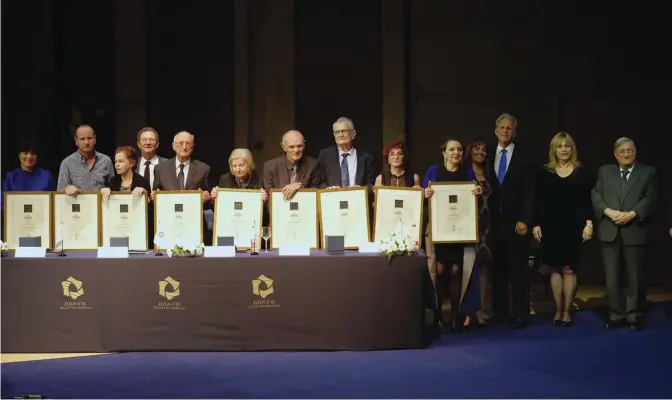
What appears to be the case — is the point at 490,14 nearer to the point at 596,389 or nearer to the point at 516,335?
the point at 516,335

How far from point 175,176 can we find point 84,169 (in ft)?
2.41

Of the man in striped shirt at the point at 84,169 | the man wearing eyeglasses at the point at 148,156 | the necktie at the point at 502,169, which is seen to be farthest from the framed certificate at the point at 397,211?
the man in striped shirt at the point at 84,169

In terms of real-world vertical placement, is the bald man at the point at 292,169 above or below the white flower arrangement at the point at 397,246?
above

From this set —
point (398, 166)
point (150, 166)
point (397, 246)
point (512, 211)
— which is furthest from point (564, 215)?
point (150, 166)

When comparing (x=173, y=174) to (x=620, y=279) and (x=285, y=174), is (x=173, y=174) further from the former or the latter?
(x=620, y=279)

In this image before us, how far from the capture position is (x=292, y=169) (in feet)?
22.2

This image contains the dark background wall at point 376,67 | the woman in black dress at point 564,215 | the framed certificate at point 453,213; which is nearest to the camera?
the framed certificate at point 453,213

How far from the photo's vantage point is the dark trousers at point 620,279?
6.99 m

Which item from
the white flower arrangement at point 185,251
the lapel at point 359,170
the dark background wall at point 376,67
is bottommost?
the white flower arrangement at point 185,251

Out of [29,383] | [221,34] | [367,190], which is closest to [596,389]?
[367,190]

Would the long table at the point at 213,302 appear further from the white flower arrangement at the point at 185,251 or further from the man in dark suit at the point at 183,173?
the man in dark suit at the point at 183,173

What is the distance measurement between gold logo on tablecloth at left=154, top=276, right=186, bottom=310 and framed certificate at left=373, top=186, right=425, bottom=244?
1.44 meters

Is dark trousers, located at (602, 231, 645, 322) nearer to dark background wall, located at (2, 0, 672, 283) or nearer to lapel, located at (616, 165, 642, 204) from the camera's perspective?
lapel, located at (616, 165, 642, 204)

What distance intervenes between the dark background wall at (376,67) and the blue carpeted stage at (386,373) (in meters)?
3.27
